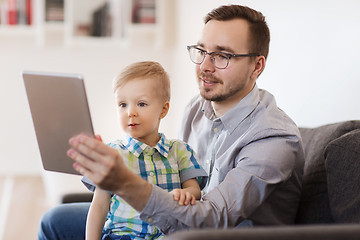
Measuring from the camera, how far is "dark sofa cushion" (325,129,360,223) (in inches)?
59.9

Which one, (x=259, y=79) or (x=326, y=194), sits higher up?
(x=259, y=79)

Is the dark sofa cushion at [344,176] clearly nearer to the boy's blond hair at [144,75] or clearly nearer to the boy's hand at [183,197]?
the boy's hand at [183,197]

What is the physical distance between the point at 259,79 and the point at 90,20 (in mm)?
2391

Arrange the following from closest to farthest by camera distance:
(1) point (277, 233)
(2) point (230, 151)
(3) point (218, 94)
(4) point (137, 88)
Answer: (1) point (277, 233), (4) point (137, 88), (2) point (230, 151), (3) point (218, 94)

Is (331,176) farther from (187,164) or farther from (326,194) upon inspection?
(187,164)

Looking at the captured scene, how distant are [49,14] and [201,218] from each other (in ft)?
12.1

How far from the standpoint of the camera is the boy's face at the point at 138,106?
1631 mm

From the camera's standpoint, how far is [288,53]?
2592mm

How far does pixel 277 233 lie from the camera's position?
114 centimetres

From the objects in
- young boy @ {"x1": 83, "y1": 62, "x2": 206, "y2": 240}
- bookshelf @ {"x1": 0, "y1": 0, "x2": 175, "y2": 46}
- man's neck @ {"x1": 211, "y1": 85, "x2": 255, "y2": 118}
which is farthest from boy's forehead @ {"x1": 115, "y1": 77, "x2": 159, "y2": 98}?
bookshelf @ {"x1": 0, "y1": 0, "x2": 175, "y2": 46}

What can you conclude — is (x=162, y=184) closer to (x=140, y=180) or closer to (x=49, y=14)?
(x=140, y=180)

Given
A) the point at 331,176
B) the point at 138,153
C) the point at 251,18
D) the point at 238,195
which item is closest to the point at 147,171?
the point at 138,153

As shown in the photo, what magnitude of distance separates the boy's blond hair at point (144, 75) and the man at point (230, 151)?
228 millimetres

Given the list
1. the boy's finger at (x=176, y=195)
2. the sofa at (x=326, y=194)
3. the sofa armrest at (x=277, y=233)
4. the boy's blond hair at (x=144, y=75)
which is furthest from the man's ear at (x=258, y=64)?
the sofa armrest at (x=277, y=233)
